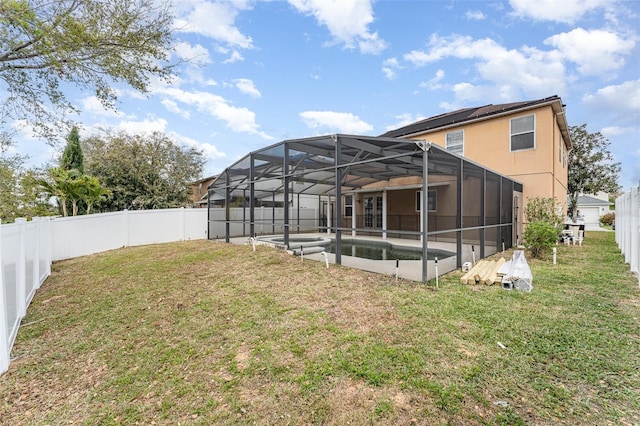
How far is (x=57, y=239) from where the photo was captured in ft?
30.5

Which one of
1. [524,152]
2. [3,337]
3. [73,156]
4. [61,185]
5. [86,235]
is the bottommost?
[3,337]

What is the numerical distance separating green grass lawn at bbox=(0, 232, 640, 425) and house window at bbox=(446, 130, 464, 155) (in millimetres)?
8603

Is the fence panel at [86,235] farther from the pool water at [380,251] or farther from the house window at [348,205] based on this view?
the house window at [348,205]

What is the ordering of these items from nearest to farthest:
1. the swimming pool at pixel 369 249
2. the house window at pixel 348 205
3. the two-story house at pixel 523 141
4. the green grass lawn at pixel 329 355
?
1. the green grass lawn at pixel 329 355
2. the swimming pool at pixel 369 249
3. the two-story house at pixel 523 141
4. the house window at pixel 348 205

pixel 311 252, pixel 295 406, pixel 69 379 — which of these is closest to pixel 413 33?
pixel 311 252

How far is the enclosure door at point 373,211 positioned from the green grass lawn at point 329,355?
931 centimetres

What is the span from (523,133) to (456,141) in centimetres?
265

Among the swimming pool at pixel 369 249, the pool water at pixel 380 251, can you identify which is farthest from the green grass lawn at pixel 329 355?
the pool water at pixel 380 251

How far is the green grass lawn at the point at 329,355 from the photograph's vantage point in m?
2.39

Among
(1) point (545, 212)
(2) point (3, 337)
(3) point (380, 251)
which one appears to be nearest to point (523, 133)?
(1) point (545, 212)

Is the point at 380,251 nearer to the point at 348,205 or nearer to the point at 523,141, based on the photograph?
the point at 348,205

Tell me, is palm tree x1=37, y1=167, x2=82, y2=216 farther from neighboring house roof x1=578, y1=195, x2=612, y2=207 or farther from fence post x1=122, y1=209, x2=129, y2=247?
neighboring house roof x1=578, y1=195, x2=612, y2=207

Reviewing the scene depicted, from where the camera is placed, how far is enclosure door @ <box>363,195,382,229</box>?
1502 cm

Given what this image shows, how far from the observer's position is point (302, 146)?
344 inches
